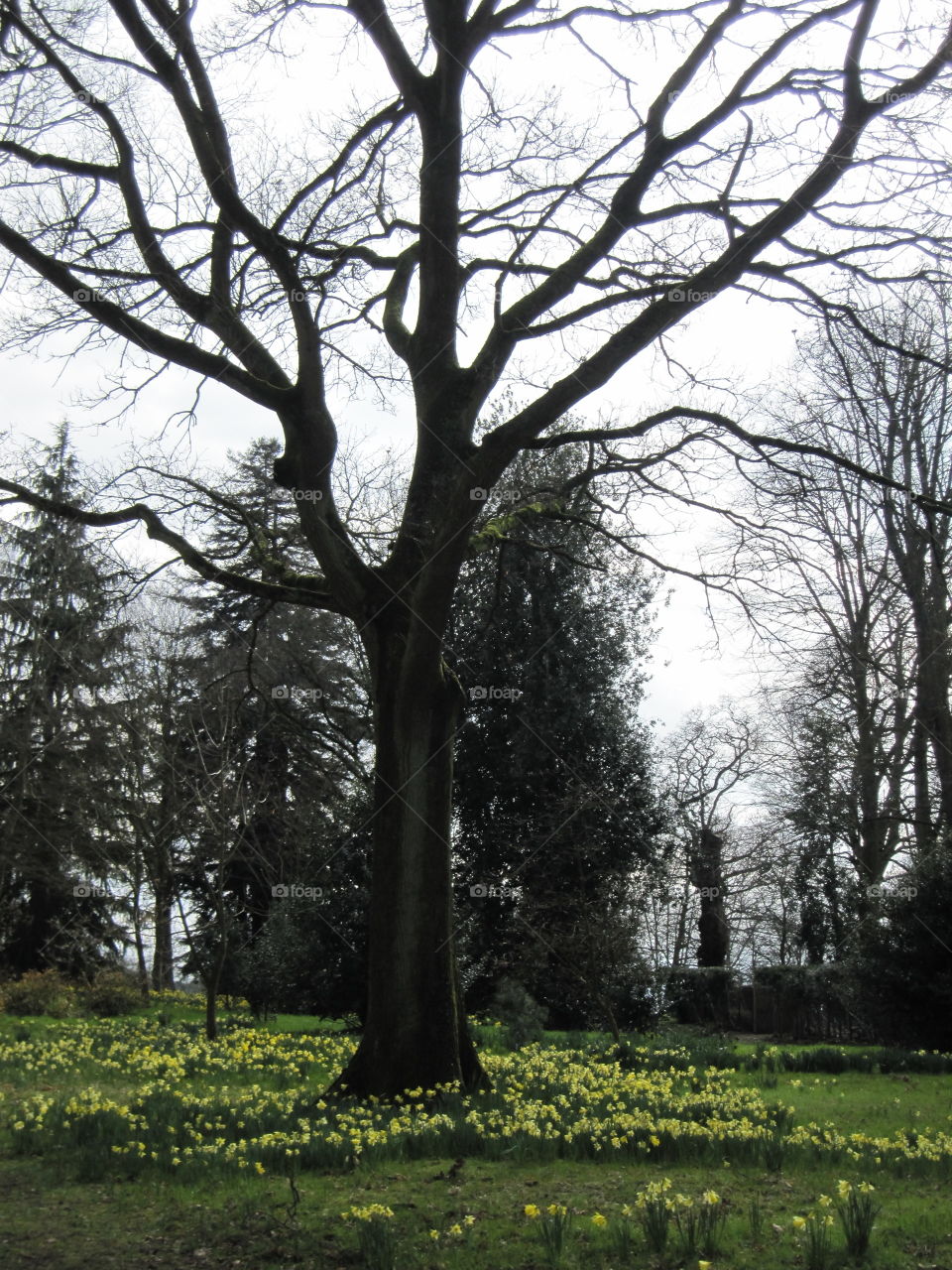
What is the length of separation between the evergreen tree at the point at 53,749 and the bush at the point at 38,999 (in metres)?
3.52

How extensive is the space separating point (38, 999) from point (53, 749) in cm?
730

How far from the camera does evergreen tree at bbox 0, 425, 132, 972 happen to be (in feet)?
71.7

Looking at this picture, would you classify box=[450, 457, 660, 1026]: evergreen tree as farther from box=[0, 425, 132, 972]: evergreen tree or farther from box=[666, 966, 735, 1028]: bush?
box=[0, 425, 132, 972]: evergreen tree

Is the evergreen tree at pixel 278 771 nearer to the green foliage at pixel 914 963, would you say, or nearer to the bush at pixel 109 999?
the bush at pixel 109 999

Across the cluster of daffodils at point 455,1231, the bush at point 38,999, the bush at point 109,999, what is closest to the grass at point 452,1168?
the cluster of daffodils at point 455,1231

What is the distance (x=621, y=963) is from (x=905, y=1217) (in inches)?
353

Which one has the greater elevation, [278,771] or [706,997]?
[278,771]

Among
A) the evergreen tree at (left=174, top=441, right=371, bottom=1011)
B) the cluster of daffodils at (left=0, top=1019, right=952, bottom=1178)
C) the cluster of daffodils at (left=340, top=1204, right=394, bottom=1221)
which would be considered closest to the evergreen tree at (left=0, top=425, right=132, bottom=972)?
the evergreen tree at (left=174, top=441, right=371, bottom=1011)

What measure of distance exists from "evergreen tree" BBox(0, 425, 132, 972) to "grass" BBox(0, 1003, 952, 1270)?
496 inches

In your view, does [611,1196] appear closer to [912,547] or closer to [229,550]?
[229,550]

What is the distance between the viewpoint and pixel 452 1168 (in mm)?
6211

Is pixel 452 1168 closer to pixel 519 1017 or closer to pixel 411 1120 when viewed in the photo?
pixel 411 1120

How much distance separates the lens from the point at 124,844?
21.5 meters

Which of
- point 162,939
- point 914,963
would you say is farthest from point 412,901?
point 162,939
